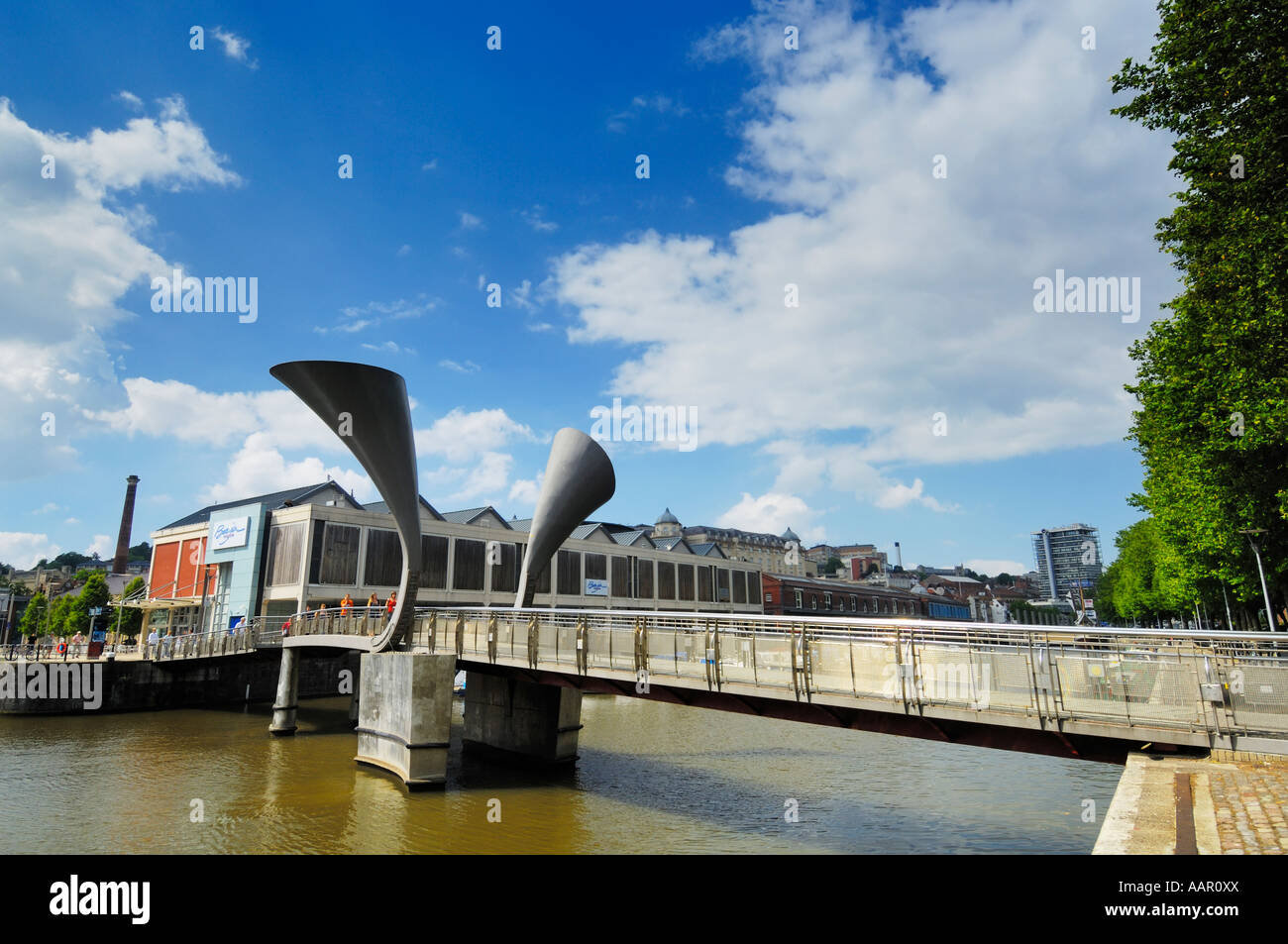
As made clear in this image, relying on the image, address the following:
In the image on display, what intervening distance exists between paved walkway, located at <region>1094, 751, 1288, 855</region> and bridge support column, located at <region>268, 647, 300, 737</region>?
93.4 feet

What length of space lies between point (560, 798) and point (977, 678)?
38.7ft

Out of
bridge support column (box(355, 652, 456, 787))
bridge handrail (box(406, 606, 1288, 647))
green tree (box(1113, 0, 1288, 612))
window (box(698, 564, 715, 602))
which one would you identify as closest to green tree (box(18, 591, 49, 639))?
window (box(698, 564, 715, 602))

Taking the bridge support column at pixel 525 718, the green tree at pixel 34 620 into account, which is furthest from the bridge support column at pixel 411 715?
the green tree at pixel 34 620

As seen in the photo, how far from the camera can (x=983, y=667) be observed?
1034cm

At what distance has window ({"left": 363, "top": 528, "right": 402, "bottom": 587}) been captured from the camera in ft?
146

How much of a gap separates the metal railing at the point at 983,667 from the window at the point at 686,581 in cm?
5245

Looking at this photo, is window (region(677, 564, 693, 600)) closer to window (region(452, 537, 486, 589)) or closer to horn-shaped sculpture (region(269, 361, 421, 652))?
window (region(452, 537, 486, 589))

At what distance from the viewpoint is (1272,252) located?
13.5 m

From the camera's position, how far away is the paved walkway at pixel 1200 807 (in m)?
7.12

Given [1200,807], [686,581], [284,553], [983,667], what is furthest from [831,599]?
[1200,807]

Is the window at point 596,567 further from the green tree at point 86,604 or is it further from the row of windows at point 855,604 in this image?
the green tree at point 86,604
